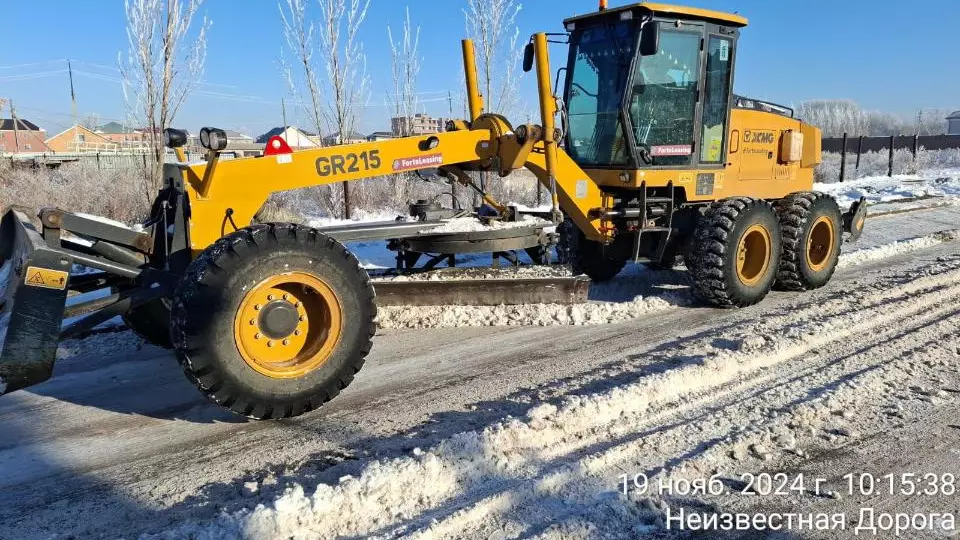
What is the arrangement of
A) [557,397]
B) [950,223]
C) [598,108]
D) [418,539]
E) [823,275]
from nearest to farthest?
1. [418,539]
2. [557,397]
3. [598,108]
4. [823,275]
5. [950,223]

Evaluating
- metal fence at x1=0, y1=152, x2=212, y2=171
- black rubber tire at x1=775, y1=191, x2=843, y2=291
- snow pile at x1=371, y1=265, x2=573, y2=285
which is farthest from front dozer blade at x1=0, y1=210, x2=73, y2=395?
metal fence at x1=0, y1=152, x2=212, y2=171

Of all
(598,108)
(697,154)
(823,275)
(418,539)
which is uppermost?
(598,108)

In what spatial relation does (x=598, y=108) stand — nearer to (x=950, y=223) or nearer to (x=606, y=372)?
(x=606, y=372)

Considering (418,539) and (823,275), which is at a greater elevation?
(823,275)

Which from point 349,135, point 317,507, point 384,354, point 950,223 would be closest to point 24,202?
point 349,135

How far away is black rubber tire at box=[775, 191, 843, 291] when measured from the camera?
7062mm

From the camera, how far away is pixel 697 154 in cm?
665

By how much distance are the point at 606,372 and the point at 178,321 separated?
8.81 feet

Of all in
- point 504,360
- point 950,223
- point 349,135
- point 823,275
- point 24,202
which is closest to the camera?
point 504,360

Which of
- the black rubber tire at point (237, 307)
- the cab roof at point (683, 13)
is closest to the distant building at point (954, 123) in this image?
the cab roof at point (683, 13)

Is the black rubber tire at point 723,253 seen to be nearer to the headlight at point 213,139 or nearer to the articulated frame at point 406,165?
the articulated frame at point 406,165

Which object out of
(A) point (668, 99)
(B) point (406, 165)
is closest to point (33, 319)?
(B) point (406, 165)

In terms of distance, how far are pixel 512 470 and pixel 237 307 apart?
1.66 meters

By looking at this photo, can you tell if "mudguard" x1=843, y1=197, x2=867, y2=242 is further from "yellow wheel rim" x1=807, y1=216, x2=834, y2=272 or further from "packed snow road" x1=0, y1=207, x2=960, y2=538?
"packed snow road" x1=0, y1=207, x2=960, y2=538
